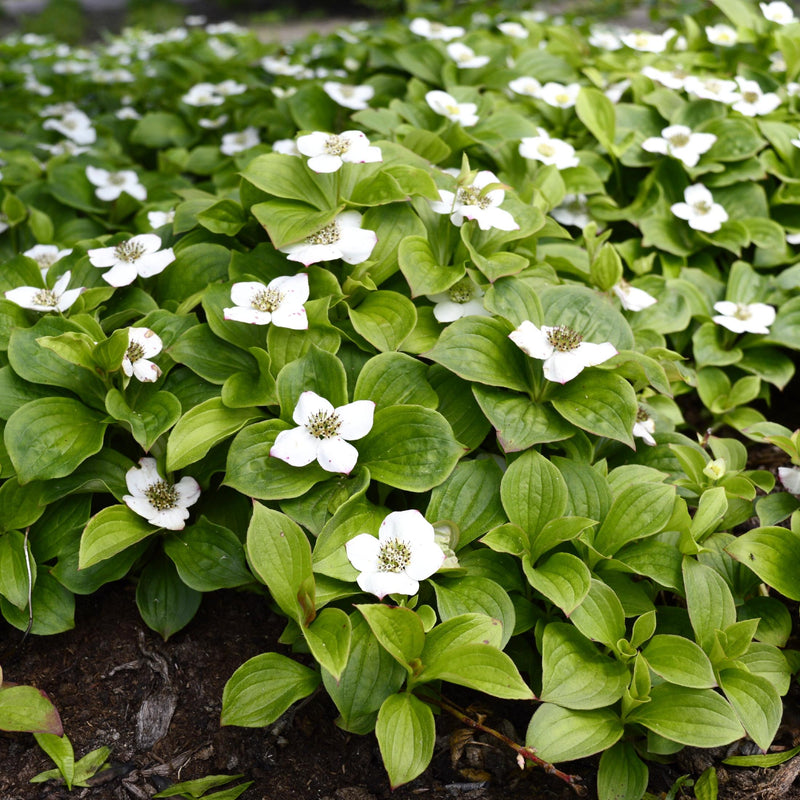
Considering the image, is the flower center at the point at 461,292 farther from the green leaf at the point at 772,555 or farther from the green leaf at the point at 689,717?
the green leaf at the point at 689,717

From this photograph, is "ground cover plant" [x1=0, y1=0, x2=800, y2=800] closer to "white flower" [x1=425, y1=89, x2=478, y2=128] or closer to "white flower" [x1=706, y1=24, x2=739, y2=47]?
"white flower" [x1=425, y1=89, x2=478, y2=128]

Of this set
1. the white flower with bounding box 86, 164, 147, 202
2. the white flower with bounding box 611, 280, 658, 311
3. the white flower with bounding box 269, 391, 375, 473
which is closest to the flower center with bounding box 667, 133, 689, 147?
the white flower with bounding box 611, 280, 658, 311

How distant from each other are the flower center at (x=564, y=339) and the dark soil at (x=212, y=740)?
102cm

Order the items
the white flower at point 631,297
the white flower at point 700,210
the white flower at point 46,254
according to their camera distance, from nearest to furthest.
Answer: the white flower at point 631,297, the white flower at point 46,254, the white flower at point 700,210

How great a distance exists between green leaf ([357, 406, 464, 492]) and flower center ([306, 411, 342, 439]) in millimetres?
115

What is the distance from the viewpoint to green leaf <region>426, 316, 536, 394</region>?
228 cm

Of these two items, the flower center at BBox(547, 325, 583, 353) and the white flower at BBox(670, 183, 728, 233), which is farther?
the white flower at BBox(670, 183, 728, 233)

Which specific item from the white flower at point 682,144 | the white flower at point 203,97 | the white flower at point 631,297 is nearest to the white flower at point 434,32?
the white flower at point 203,97

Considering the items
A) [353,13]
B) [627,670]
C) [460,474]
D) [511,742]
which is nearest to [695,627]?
[627,670]

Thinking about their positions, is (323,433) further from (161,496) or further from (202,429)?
(161,496)

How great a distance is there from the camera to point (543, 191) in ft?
10.0

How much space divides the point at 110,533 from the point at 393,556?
0.79m

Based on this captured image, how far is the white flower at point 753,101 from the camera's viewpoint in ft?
11.7

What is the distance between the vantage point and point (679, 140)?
11.2ft
